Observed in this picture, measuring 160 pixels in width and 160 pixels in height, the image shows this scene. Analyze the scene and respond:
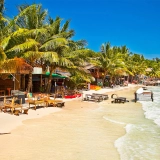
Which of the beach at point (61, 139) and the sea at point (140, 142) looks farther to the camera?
the sea at point (140, 142)

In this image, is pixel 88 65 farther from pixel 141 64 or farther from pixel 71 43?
pixel 141 64

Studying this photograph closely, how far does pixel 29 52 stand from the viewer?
18391 millimetres

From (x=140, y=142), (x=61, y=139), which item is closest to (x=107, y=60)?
(x=140, y=142)

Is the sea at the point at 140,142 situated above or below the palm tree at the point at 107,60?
below

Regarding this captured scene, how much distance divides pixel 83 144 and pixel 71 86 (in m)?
19.2

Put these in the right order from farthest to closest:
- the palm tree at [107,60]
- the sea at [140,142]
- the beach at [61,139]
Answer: the palm tree at [107,60], the sea at [140,142], the beach at [61,139]

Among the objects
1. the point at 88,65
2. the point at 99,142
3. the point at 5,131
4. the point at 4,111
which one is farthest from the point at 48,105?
the point at 88,65

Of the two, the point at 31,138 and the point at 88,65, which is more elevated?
the point at 88,65

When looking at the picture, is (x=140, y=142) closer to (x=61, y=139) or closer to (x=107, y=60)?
(x=61, y=139)

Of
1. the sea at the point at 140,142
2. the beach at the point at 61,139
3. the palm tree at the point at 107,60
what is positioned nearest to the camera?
the beach at the point at 61,139

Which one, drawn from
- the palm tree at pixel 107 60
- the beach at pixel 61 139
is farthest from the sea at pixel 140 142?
the palm tree at pixel 107 60

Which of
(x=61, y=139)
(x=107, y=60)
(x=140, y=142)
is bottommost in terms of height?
(x=140, y=142)

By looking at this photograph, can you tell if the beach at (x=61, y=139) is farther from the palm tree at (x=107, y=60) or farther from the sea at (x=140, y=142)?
the palm tree at (x=107, y=60)

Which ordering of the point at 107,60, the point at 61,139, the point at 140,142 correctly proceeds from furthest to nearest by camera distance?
the point at 107,60 < the point at 140,142 < the point at 61,139
